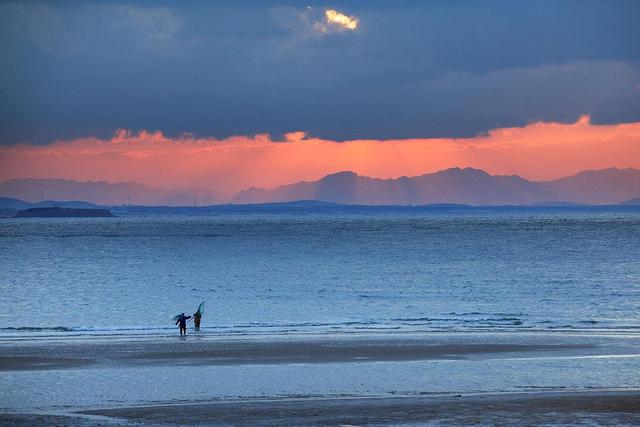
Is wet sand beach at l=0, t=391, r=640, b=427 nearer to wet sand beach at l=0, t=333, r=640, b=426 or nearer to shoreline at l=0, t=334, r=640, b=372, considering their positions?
wet sand beach at l=0, t=333, r=640, b=426

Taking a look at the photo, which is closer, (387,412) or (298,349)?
(387,412)

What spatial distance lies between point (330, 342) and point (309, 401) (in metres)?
15.2

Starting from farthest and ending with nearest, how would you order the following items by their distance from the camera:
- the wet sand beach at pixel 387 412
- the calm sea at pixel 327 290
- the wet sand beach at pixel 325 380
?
the calm sea at pixel 327 290
the wet sand beach at pixel 325 380
the wet sand beach at pixel 387 412

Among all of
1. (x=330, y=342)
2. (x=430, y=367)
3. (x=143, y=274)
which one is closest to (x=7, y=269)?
(x=143, y=274)

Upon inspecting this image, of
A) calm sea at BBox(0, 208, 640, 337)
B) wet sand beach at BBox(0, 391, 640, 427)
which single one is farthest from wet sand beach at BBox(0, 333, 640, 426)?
calm sea at BBox(0, 208, 640, 337)

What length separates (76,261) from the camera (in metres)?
138

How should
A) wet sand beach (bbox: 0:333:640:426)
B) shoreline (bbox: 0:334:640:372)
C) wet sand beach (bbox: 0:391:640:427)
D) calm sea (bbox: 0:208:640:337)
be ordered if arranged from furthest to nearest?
calm sea (bbox: 0:208:640:337) < shoreline (bbox: 0:334:640:372) < wet sand beach (bbox: 0:333:640:426) < wet sand beach (bbox: 0:391:640:427)

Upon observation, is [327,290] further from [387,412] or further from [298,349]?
[387,412]

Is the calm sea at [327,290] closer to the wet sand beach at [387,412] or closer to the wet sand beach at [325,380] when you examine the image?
the wet sand beach at [325,380]

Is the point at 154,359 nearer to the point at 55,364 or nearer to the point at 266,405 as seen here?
the point at 55,364

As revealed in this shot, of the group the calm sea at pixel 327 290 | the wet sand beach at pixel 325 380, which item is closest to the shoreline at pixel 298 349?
the wet sand beach at pixel 325 380

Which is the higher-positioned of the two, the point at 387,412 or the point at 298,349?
the point at 387,412

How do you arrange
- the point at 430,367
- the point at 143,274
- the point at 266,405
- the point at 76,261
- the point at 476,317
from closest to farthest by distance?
the point at 266,405
the point at 430,367
the point at 476,317
the point at 143,274
the point at 76,261

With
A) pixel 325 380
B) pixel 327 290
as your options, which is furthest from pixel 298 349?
pixel 327 290
